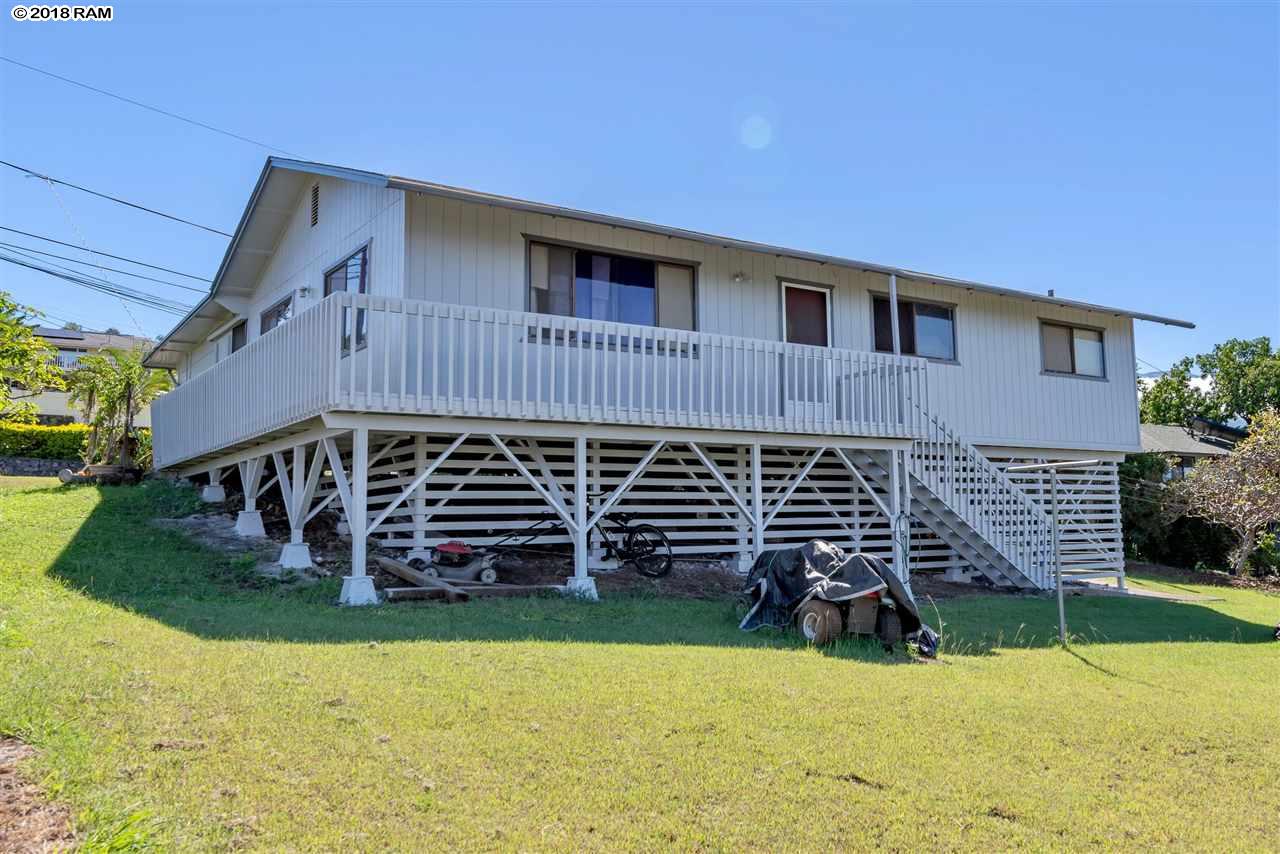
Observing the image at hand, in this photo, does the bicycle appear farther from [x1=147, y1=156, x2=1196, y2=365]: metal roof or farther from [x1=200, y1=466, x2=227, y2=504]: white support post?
[x1=200, y1=466, x2=227, y2=504]: white support post

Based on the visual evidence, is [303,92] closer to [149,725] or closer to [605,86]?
[605,86]

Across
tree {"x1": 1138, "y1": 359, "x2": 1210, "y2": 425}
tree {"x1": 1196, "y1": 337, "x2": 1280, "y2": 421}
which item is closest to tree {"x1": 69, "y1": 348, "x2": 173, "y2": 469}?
tree {"x1": 1138, "y1": 359, "x2": 1210, "y2": 425}

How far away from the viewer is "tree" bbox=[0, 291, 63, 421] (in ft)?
37.5

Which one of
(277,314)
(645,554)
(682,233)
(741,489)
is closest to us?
(682,233)

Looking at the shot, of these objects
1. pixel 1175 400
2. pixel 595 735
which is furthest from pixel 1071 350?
pixel 1175 400

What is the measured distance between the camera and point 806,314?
14664 mm

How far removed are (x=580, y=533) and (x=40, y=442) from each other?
20.3 meters

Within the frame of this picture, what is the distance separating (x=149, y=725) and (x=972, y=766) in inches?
163

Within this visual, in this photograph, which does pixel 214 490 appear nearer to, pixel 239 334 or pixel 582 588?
pixel 239 334

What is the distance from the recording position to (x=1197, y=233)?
65.2 feet

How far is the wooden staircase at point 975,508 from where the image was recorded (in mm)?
13945

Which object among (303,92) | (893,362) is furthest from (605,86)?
(893,362)

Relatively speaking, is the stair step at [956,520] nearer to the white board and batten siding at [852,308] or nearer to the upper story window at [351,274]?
the white board and batten siding at [852,308]

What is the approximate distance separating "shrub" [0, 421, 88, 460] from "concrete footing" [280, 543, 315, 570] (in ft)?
54.0
